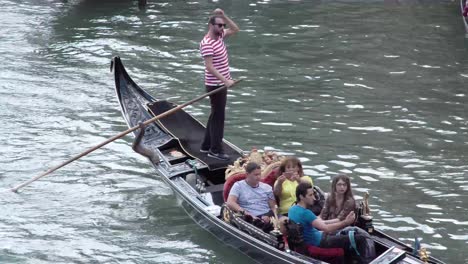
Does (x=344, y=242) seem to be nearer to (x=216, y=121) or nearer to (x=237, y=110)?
(x=216, y=121)

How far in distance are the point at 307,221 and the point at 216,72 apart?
7.12 ft

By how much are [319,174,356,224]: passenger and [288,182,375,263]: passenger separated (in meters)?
0.09

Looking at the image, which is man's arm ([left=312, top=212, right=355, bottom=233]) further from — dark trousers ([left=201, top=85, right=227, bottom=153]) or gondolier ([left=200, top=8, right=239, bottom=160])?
dark trousers ([left=201, top=85, right=227, bottom=153])

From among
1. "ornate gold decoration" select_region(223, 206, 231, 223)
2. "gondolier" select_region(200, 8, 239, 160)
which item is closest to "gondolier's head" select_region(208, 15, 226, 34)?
"gondolier" select_region(200, 8, 239, 160)

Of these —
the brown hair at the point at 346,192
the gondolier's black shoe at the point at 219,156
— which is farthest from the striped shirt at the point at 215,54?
the brown hair at the point at 346,192

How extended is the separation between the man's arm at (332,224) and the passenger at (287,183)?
764mm

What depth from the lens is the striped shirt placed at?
26.8ft

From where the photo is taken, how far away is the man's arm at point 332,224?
6465 mm

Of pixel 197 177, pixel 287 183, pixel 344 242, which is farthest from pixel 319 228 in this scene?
pixel 197 177

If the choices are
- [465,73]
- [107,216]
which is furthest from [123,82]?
[465,73]

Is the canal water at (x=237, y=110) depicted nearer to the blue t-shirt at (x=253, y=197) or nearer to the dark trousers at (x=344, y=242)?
the blue t-shirt at (x=253, y=197)

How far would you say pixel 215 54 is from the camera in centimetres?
823

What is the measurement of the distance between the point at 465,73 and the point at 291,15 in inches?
186

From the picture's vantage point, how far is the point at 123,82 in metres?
10.4
